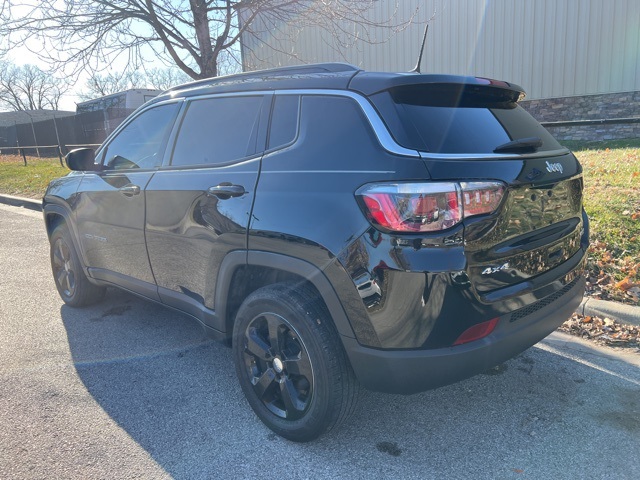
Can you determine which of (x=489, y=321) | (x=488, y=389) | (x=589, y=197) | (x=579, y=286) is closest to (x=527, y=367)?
(x=488, y=389)

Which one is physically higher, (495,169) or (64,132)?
(64,132)

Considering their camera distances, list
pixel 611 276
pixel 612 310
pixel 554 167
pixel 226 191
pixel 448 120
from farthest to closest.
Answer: pixel 611 276 → pixel 612 310 → pixel 226 191 → pixel 554 167 → pixel 448 120

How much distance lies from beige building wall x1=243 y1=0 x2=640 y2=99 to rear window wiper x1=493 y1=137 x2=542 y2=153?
10146 millimetres

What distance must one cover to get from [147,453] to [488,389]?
81.2 inches

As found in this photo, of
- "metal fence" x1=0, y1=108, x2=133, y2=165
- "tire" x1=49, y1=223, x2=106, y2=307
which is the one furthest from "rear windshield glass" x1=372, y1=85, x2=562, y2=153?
"metal fence" x1=0, y1=108, x2=133, y2=165

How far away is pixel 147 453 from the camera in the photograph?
259cm

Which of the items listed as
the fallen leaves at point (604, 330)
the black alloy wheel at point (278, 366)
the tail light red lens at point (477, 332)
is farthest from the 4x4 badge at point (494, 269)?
the fallen leaves at point (604, 330)

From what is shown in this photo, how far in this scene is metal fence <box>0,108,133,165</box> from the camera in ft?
62.5

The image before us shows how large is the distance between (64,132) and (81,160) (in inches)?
913

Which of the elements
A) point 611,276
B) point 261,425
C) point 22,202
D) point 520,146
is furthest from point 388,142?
point 22,202

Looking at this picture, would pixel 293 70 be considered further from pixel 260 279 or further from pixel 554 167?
pixel 554 167

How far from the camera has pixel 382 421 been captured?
9.28ft

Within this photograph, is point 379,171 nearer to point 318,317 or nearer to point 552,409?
point 318,317

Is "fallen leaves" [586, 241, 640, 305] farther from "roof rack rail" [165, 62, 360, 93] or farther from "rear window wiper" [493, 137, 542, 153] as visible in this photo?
"roof rack rail" [165, 62, 360, 93]
